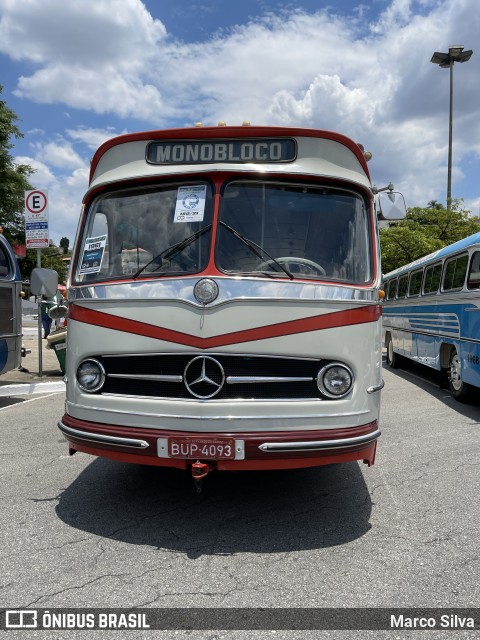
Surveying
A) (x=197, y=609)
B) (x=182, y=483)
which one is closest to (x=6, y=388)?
(x=182, y=483)

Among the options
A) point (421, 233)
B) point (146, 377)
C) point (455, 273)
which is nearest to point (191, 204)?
point (146, 377)

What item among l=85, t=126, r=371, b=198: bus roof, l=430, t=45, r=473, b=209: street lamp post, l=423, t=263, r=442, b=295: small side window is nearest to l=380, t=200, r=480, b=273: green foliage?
l=430, t=45, r=473, b=209: street lamp post

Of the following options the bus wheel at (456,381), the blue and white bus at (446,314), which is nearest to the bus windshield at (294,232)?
the blue and white bus at (446,314)

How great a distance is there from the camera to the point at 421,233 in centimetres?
2472

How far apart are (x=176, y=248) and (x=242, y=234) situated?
487 mm

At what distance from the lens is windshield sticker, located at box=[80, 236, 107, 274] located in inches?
173

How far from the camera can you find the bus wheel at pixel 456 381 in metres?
9.16

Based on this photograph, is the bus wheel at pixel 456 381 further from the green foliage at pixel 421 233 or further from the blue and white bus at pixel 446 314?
the green foliage at pixel 421 233

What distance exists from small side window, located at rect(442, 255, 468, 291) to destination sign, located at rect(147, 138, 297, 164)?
233 inches

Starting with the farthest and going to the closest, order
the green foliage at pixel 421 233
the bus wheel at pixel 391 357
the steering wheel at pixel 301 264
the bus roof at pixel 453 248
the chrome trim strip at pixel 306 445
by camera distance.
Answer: the green foliage at pixel 421 233
the bus wheel at pixel 391 357
the bus roof at pixel 453 248
the steering wheel at pixel 301 264
the chrome trim strip at pixel 306 445

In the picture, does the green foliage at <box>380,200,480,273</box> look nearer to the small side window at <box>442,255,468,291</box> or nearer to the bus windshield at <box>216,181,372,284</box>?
the small side window at <box>442,255,468,291</box>

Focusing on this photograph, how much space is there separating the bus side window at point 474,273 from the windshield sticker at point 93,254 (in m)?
6.10

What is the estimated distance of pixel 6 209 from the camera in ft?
86.1

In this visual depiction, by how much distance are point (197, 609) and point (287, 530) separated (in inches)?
45.4
